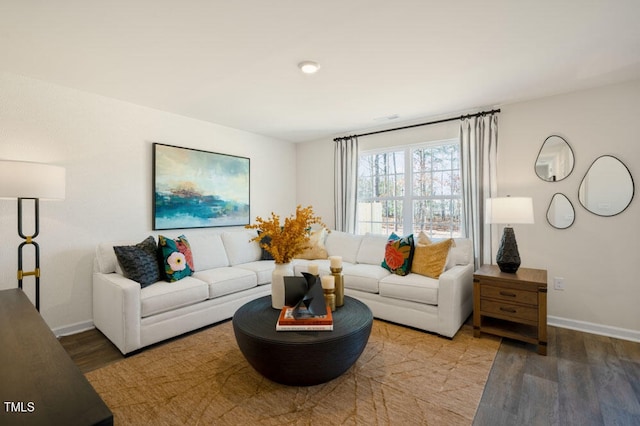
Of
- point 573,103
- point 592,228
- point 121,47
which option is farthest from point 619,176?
point 121,47

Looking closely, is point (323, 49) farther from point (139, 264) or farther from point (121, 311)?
point (121, 311)

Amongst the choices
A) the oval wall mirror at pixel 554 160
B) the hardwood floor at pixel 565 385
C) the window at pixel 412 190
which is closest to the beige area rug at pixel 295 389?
the hardwood floor at pixel 565 385

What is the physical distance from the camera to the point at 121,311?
8.21 feet

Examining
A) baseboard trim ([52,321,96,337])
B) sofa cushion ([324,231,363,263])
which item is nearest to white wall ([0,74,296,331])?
baseboard trim ([52,321,96,337])

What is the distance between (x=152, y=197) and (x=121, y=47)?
1.76m

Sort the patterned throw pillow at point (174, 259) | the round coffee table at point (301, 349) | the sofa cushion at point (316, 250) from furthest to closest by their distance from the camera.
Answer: the sofa cushion at point (316, 250) < the patterned throw pillow at point (174, 259) < the round coffee table at point (301, 349)

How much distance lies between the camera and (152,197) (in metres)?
3.55

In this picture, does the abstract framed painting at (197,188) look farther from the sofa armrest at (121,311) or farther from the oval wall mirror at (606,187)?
the oval wall mirror at (606,187)

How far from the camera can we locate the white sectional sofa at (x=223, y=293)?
2.60 metres

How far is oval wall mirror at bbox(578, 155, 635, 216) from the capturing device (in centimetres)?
287

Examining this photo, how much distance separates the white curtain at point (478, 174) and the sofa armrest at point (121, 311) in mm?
3513

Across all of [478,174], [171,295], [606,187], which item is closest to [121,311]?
[171,295]

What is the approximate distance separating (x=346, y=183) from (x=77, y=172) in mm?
3274

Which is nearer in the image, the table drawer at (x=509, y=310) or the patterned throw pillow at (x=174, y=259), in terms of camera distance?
the table drawer at (x=509, y=310)
